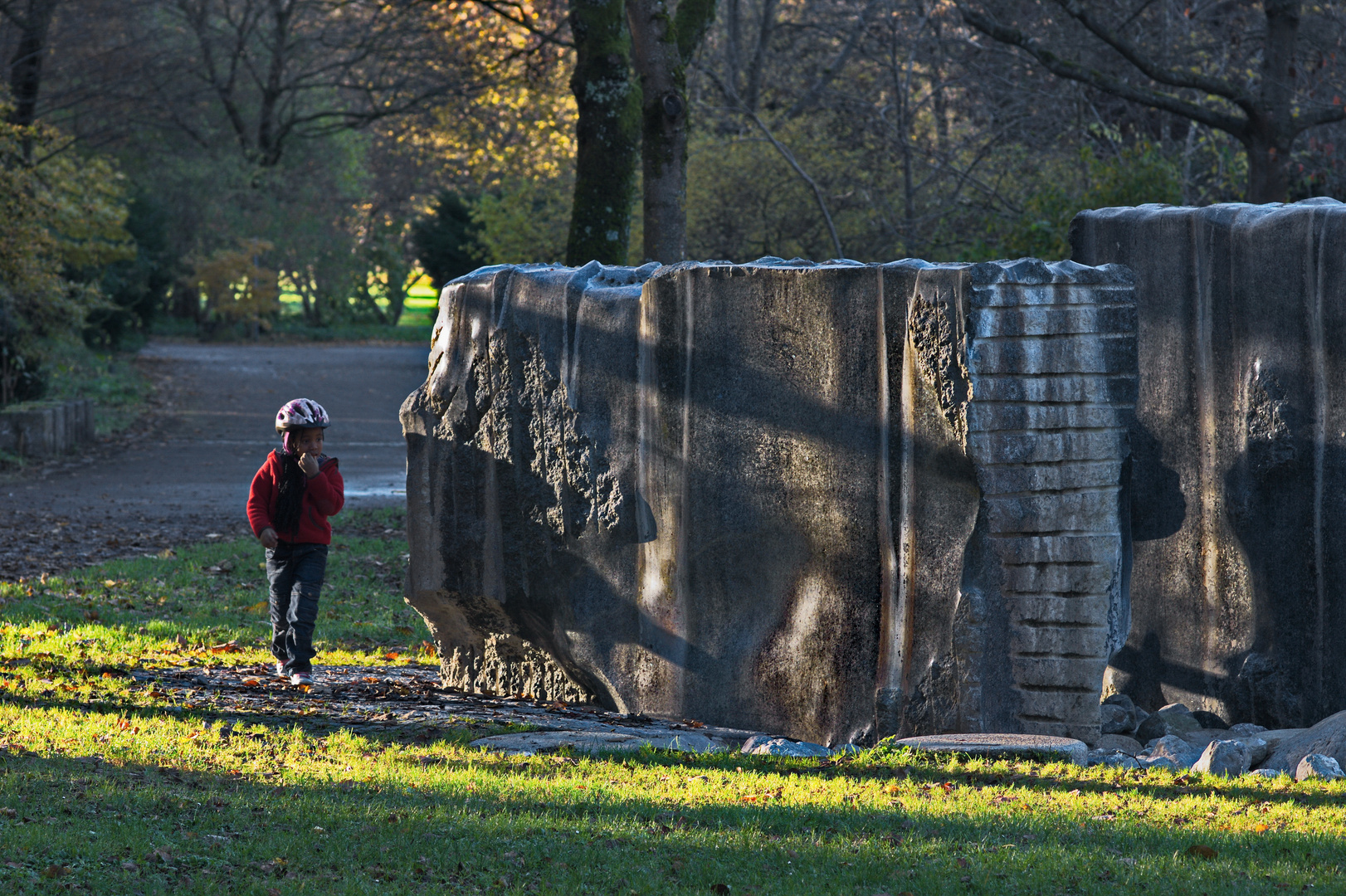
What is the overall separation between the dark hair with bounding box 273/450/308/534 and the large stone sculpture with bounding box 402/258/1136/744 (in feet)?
1.86

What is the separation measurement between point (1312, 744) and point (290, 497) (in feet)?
16.2

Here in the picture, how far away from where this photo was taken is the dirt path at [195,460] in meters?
12.7

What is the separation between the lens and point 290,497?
7.18 m

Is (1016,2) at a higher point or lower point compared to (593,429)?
higher

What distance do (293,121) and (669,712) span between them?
3112cm

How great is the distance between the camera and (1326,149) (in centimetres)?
1427

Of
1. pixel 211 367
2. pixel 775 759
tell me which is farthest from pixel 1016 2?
pixel 211 367

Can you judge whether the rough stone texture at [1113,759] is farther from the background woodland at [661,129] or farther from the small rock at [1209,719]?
the background woodland at [661,129]

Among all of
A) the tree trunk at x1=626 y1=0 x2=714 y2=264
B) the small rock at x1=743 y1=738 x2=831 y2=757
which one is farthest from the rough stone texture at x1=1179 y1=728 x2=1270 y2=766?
the tree trunk at x1=626 y1=0 x2=714 y2=264

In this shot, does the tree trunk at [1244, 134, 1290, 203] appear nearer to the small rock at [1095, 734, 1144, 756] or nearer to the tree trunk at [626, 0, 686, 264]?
the tree trunk at [626, 0, 686, 264]

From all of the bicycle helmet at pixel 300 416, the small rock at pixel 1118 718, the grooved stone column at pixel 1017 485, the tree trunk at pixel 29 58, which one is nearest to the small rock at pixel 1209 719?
the small rock at pixel 1118 718

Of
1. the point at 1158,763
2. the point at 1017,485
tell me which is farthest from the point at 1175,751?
the point at 1017,485

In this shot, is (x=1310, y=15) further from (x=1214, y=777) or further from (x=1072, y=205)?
(x=1214, y=777)

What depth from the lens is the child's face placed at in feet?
23.5
